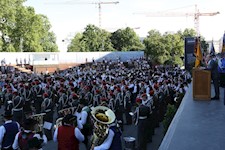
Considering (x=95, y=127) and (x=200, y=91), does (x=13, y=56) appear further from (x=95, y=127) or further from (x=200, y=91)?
(x=95, y=127)

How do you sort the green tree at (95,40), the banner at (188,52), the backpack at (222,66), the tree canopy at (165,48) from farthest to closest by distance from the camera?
the green tree at (95,40)
the tree canopy at (165,48)
the banner at (188,52)
the backpack at (222,66)

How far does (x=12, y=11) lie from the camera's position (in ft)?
164

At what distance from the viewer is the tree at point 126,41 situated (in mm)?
71938

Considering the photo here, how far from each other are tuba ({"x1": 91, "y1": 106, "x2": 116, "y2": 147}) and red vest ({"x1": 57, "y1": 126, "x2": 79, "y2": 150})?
101 centimetres

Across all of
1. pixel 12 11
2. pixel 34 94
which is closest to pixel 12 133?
pixel 34 94

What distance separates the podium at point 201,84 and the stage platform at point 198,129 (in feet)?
1.42

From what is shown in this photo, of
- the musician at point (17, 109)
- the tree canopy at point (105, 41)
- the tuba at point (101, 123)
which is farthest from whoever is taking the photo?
the tree canopy at point (105, 41)

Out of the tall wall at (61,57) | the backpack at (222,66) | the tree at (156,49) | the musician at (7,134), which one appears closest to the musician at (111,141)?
the musician at (7,134)

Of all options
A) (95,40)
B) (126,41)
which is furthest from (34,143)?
(126,41)

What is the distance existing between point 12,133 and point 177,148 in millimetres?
2758

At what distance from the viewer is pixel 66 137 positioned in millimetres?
5254

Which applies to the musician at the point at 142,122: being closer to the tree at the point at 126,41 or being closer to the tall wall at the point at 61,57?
the tall wall at the point at 61,57

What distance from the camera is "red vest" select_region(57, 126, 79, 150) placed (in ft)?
17.2

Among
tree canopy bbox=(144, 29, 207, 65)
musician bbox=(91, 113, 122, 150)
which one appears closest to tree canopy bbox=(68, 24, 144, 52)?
tree canopy bbox=(144, 29, 207, 65)
